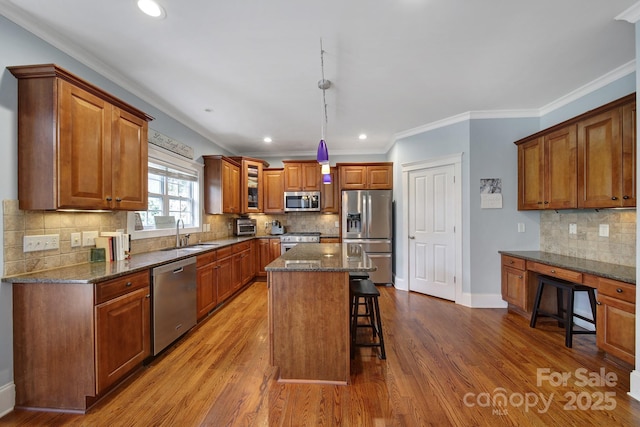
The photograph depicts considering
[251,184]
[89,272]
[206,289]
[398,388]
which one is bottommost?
[398,388]

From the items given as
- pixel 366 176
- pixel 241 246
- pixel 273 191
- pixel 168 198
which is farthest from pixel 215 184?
pixel 366 176

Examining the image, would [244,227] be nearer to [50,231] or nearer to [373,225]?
[373,225]

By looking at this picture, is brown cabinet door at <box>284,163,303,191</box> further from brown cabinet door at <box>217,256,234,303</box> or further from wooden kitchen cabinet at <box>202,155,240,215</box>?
brown cabinet door at <box>217,256,234,303</box>

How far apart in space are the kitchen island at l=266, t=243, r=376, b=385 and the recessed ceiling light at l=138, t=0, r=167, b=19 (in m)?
1.90

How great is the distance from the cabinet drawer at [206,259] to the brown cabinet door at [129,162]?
0.86 meters

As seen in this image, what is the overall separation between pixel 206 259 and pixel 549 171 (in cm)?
412

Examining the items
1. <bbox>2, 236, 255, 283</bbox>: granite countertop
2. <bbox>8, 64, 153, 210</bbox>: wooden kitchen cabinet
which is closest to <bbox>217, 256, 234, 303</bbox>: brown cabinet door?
<bbox>2, 236, 255, 283</bbox>: granite countertop

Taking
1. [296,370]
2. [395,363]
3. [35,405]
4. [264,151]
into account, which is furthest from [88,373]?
[264,151]

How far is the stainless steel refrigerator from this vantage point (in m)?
4.62

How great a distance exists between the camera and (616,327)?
206 cm

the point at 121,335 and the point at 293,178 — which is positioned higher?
the point at 293,178

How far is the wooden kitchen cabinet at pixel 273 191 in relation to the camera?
536 cm

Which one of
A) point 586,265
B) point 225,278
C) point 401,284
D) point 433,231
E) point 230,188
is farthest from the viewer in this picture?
point 230,188

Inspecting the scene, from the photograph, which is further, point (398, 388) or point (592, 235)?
point (592, 235)
